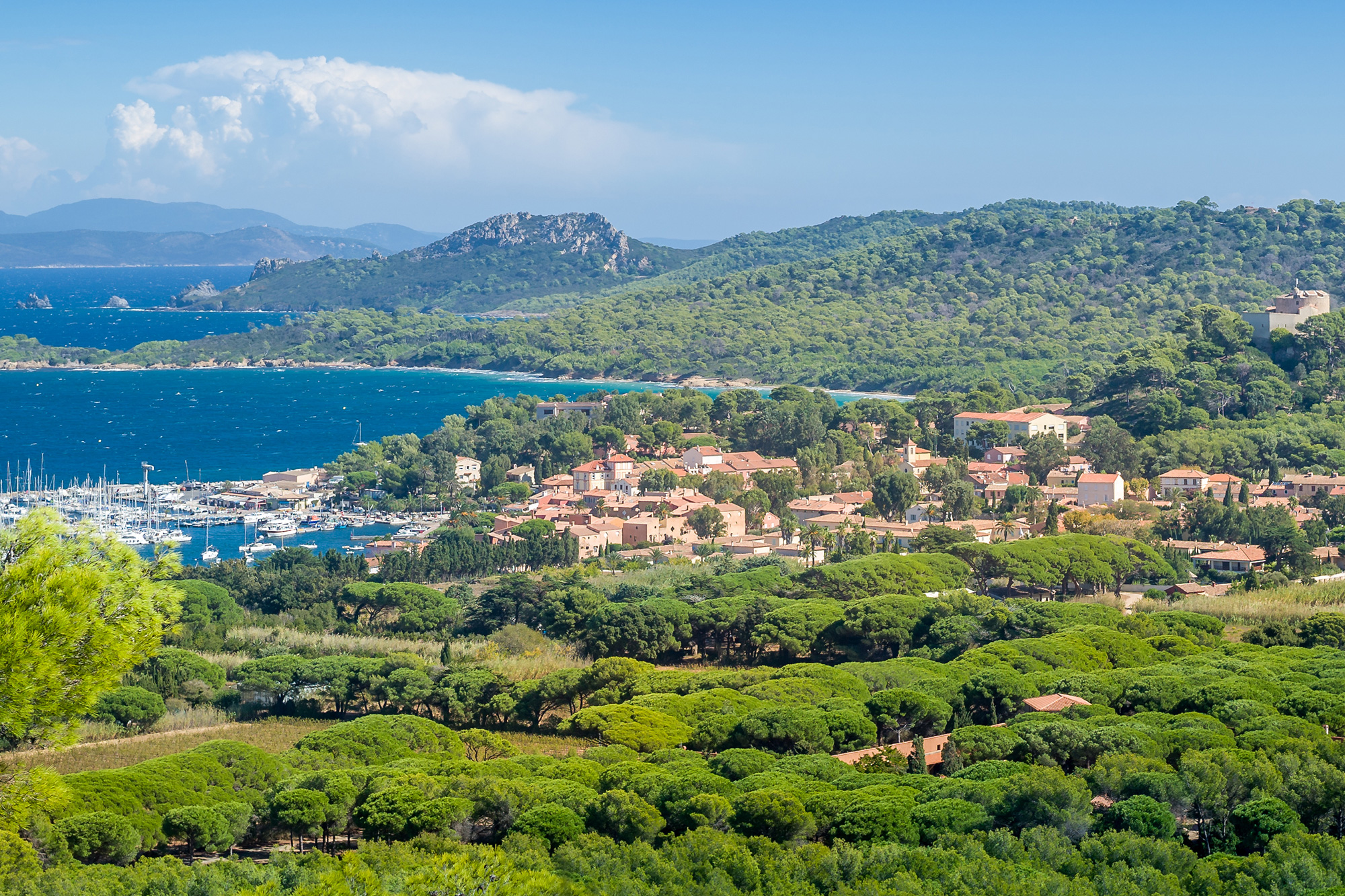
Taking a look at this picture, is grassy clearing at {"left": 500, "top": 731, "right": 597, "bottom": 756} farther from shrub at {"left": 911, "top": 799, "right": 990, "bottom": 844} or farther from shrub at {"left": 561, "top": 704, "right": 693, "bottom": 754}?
shrub at {"left": 911, "top": 799, "right": 990, "bottom": 844}

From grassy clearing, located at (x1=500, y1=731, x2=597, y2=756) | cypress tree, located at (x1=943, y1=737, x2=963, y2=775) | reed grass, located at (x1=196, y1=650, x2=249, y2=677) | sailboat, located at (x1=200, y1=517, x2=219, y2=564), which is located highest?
cypress tree, located at (x1=943, y1=737, x2=963, y2=775)

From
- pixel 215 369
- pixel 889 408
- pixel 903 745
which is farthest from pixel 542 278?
pixel 903 745

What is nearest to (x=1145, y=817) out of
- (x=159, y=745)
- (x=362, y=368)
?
(x=159, y=745)

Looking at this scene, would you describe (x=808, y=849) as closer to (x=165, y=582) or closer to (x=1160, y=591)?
(x=165, y=582)

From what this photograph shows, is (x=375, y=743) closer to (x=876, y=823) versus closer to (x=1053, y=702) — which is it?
(x=876, y=823)

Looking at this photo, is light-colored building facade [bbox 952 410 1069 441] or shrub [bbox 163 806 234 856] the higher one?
light-colored building facade [bbox 952 410 1069 441]

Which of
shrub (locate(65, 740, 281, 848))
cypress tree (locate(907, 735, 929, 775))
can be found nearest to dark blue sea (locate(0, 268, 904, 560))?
shrub (locate(65, 740, 281, 848))
